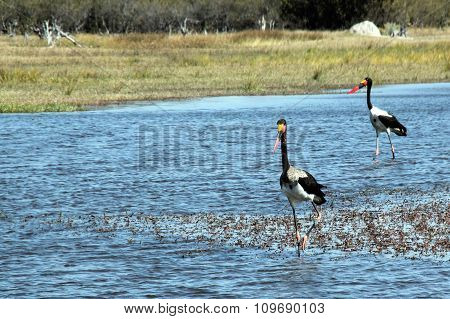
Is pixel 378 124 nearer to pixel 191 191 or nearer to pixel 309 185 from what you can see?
pixel 191 191

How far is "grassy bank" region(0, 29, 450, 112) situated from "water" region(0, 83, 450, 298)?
359cm

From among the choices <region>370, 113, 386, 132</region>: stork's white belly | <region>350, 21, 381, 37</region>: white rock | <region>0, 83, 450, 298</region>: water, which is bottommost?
<region>0, 83, 450, 298</region>: water

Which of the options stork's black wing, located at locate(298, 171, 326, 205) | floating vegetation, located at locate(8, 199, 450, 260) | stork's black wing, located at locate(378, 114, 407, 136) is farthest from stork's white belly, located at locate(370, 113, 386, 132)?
stork's black wing, located at locate(298, 171, 326, 205)

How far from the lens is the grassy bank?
35.2 m

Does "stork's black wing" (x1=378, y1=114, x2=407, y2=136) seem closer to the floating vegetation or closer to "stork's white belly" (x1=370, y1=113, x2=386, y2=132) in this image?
"stork's white belly" (x1=370, y1=113, x2=386, y2=132)

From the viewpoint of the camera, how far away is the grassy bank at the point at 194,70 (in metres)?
35.2

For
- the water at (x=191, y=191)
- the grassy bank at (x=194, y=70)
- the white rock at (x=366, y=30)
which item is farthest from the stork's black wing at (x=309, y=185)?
the white rock at (x=366, y=30)

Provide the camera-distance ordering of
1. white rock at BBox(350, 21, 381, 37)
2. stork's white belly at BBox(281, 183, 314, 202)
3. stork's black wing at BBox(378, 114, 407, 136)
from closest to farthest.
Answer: stork's white belly at BBox(281, 183, 314, 202) → stork's black wing at BBox(378, 114, 407, 136) → white rock at BBox(350, 21, 381, 37)

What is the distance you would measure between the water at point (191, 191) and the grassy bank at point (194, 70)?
11.8 feet

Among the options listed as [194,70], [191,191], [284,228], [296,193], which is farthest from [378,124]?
[194,70]

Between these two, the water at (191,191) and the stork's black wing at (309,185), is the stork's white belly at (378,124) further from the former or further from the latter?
the stork's black wing at (309,185)

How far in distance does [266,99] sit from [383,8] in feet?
225

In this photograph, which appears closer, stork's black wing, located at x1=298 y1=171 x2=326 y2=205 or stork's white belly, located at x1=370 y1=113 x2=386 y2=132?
stork's black wing, located at x1=298 y1=171 x2=326 y2=205
